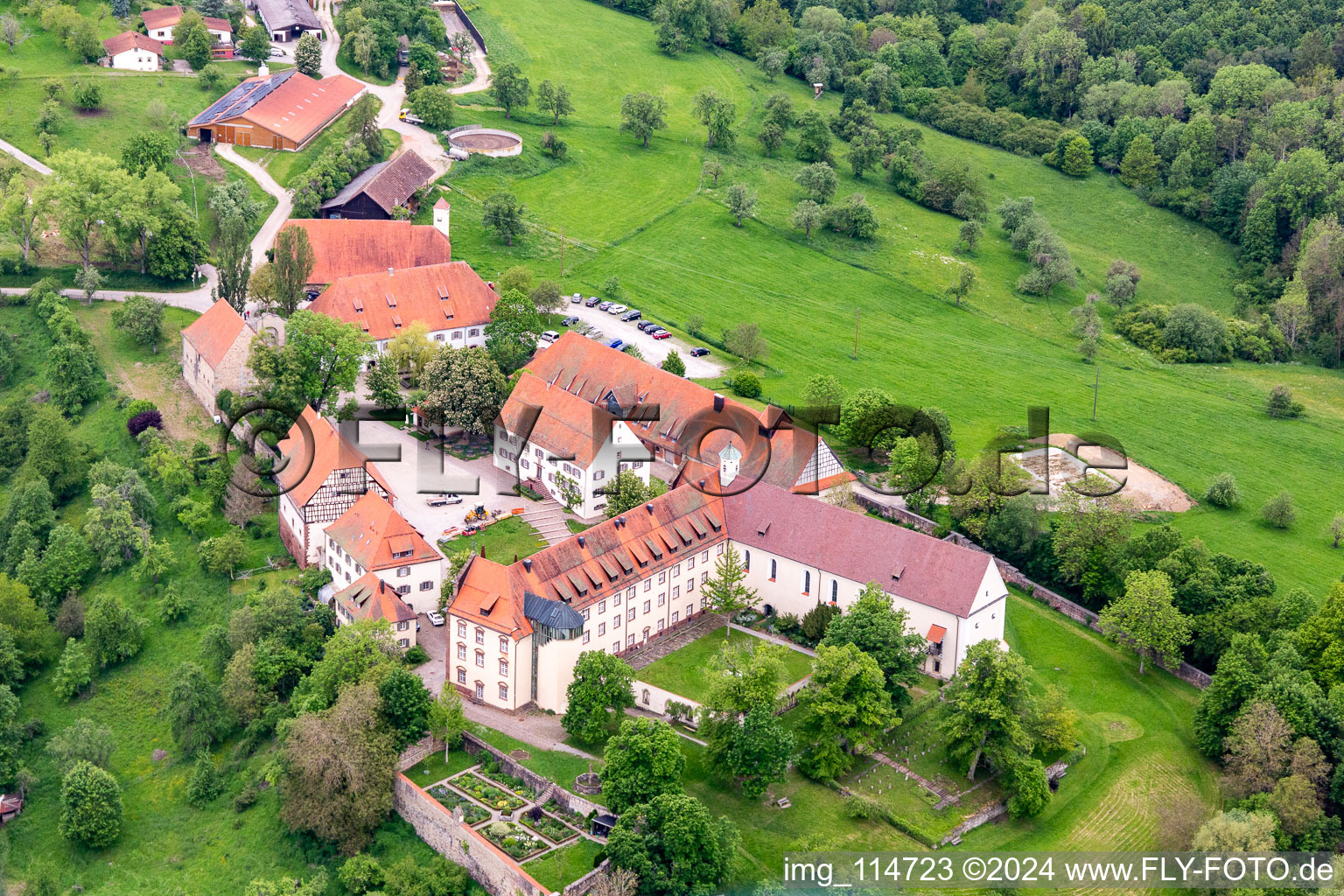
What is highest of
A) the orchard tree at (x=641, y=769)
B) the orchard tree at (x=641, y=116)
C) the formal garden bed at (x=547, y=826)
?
the orchard tree at (x=641, y=116)

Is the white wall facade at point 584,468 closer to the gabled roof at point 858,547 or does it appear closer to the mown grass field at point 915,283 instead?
the gabled roof at point 858,547

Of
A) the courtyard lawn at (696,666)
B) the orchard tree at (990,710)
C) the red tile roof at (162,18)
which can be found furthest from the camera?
the red tile roof at (162,18)

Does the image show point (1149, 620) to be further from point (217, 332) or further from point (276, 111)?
point (276, 111)

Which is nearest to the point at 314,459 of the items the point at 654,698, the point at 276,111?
the point at 654,698

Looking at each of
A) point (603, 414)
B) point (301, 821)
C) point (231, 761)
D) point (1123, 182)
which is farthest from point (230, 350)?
point (1123, 182)

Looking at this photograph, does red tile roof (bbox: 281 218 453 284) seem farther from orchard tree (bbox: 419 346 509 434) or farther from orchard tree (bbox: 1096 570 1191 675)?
orchard tree (bbox: 1096 570 1191 675)

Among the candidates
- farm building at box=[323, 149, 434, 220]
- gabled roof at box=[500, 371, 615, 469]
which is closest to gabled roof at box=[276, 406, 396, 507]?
gabled roof at box=[500, 371, 615, 469]

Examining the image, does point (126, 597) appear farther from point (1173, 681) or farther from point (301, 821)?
point (1173, 681)

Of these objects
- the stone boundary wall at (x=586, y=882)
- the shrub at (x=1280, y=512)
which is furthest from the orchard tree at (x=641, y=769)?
the shrub at (x=1280, y=512)
